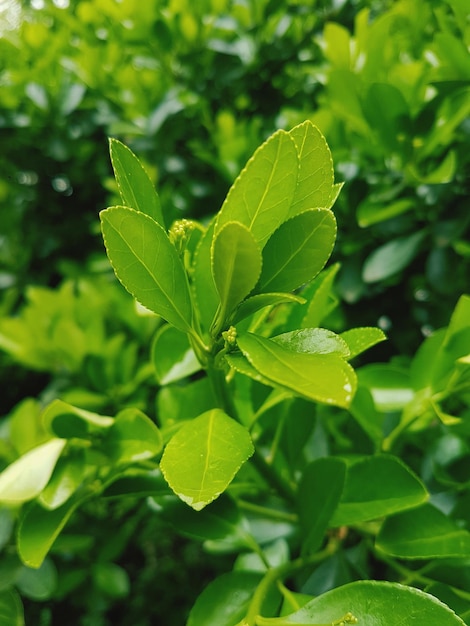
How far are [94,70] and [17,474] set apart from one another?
131 cm

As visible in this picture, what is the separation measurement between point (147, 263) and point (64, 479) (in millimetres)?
313

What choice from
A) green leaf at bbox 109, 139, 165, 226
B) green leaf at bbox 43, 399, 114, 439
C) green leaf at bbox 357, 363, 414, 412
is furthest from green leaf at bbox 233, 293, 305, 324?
green leaf at bbox 357, 363, 414, 412

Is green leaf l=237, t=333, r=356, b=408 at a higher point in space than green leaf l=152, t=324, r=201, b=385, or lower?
higher

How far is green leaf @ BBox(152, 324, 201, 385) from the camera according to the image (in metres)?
0.68

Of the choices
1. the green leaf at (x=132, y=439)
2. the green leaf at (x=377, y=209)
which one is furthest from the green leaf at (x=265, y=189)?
the green leaf at (x=377, y=209)

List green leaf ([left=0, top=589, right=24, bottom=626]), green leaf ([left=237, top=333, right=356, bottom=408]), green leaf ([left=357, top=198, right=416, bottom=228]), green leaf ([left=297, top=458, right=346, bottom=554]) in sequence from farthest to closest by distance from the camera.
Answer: green leaf ([left=357, top=198, right=416, bottom=228]), green leaf ([left=0, top=589, right=24, bottom=626]), green leaf ([left=297, top=458, right=346, bottom=554]), green leaf ([left=237, top=333, right=356, bottom=408])

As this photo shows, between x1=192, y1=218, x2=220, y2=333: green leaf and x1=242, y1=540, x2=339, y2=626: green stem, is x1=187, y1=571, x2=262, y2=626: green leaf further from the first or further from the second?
x1=192, y1=218, x2=220, y2=333: green leaf

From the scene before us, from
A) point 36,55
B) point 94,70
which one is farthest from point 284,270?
point 36,55

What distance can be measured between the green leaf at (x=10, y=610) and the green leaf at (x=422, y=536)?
493 millimetres

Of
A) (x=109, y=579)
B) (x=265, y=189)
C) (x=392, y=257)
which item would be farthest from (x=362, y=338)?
(x=109, y=579)

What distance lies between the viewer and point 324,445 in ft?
2.84

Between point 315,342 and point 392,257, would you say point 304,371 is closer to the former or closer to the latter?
point 315,342

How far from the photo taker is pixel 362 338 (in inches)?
19.9

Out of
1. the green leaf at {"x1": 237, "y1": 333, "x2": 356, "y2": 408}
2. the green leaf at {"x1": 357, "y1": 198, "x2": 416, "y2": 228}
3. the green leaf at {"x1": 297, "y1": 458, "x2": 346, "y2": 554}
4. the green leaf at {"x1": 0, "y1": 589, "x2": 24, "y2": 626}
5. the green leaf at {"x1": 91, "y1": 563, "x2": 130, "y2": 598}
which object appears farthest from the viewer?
the green leaf at {"x1": 91, "y1": 563, "x2": 130, "y2": 598}
